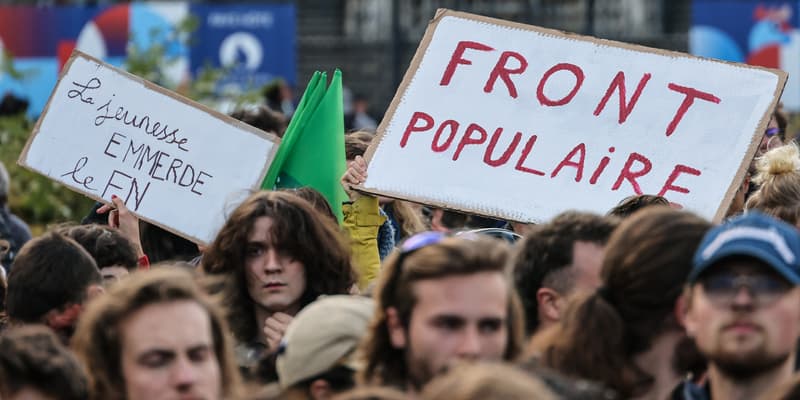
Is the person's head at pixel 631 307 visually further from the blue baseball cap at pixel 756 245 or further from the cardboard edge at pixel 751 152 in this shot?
the cardboard edge at pixel 751 152

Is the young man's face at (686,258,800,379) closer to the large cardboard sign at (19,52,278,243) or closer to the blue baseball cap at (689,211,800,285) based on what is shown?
the blue baseball cap at (689,211,800,285)

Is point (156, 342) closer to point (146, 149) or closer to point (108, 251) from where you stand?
point (108, 251)

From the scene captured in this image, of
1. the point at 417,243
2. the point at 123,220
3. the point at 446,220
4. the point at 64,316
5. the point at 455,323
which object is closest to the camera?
the point at 455,323

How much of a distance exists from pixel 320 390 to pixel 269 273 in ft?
4.39

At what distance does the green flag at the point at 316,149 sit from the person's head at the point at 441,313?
2.65 meters

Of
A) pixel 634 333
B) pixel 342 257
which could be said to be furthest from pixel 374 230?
pixel 634 333

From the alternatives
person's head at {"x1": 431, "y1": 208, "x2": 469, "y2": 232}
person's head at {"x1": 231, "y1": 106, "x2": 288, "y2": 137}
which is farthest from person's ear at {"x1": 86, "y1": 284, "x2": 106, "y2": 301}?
person's head at {"x1": 431, "y1": 208, "x2": 469, "y2": 232}

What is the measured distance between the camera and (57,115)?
310 inches

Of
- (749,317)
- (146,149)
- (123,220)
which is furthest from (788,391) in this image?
(146,149)

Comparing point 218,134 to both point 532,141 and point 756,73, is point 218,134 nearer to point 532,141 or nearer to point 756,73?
point 532,141

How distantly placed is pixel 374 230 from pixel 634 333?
256 centimetres

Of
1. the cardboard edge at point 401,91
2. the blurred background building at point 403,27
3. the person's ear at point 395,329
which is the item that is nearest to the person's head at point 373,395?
the person's ear at point 395,329

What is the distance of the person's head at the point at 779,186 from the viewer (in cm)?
671

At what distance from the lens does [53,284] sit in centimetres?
579
